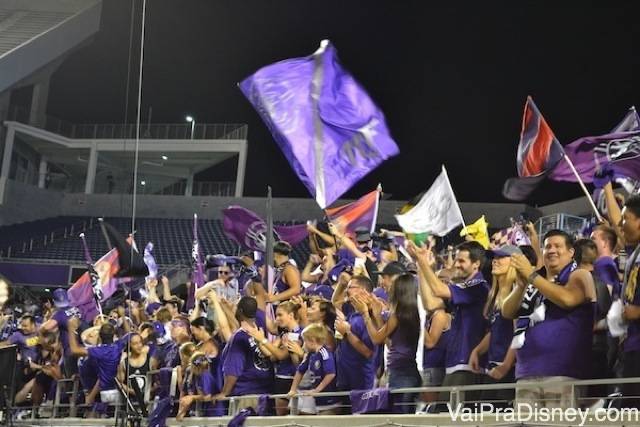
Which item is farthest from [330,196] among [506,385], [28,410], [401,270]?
[28,410]

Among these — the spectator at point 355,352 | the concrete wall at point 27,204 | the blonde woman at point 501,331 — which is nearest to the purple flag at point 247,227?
the spectator at point 355,352

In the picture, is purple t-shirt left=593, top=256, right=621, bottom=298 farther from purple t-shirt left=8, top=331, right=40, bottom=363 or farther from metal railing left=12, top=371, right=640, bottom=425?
purple t-shirt left=8, top=331, right=40, bottom=363

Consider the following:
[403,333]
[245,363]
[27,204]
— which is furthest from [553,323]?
[27,204]

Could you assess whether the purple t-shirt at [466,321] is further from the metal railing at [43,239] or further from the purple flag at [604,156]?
the metal railing at [43,239]

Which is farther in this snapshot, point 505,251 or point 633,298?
point 505,251

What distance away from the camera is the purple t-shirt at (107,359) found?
8.50 metres

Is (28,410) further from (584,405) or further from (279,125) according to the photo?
(584,405)

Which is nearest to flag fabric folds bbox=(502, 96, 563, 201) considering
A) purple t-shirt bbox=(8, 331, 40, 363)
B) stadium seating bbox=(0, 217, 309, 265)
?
purple t-shirt bbox=(8, 331, 40, 363)

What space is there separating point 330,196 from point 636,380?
3601 millimetres

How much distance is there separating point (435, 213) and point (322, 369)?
9.71ft

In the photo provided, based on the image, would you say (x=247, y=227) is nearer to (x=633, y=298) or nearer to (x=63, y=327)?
(x=63, y=327)

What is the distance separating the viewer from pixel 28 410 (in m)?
9.77

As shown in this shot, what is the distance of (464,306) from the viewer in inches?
200

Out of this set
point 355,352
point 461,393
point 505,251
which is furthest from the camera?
point 355,352
